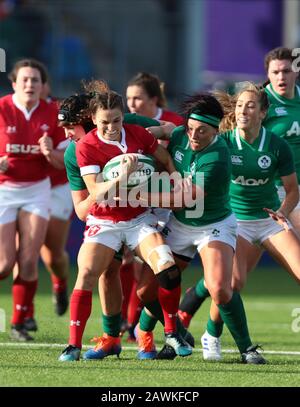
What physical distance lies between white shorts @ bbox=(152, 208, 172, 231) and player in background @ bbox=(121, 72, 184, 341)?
1.44m

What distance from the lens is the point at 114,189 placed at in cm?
738

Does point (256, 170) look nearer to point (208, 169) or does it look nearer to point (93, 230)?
point (208, 169)

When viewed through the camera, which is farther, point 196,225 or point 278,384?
point 196,225

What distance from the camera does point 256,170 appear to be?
26.5 ft

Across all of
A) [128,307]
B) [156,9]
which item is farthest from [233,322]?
[156,9]

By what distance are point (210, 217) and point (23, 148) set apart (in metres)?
2.26

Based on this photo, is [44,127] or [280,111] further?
[44,127]

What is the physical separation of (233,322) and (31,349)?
1623mm

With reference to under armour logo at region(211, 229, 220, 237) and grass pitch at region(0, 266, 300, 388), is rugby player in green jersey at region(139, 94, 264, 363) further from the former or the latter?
grass pitch at region(0, 266, 300, 388)

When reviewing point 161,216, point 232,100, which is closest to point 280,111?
point 232,100

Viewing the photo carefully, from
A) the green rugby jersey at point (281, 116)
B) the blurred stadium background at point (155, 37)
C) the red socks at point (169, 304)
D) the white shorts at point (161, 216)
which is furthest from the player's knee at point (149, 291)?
the blurred stadium background at point (155, 37)

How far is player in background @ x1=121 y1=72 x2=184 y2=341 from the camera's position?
934 cm

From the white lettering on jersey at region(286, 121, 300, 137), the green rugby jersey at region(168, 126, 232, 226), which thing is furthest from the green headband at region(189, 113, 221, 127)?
the white lettering on jersey at region(286, 121, 300, 137)
